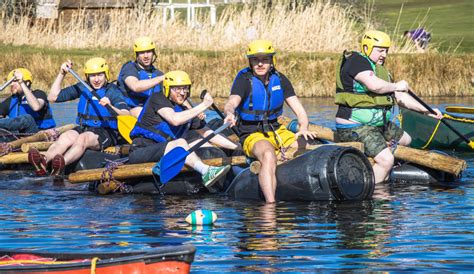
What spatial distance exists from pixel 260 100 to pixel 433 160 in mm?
2513

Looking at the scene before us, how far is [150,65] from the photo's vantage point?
50.0ft

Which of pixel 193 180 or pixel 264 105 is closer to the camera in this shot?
pixel 264 105

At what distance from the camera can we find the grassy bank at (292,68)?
26.1m

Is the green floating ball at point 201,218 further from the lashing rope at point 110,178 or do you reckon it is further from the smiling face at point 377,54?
the smiling face at point 377,54

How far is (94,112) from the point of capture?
591 inches

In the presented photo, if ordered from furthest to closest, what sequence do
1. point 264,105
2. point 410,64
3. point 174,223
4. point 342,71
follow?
1. point 410,64
2. point 342,71
3. point 264,105
4. point 174,223

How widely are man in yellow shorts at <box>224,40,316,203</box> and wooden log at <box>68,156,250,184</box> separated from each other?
37.6 inches

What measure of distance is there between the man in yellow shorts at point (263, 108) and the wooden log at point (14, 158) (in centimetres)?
433

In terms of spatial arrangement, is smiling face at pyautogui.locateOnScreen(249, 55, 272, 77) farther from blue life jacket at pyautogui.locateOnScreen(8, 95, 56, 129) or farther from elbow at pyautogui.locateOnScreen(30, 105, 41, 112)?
blue life jacket at pyautogui.locateOnScreen(8, 95, 56, 129)

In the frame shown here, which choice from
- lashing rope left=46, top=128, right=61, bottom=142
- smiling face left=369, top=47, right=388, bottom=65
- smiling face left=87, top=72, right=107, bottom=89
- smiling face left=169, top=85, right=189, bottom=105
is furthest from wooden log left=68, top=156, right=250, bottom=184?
lashing rope left=46, top=128, right=61, bottom=142

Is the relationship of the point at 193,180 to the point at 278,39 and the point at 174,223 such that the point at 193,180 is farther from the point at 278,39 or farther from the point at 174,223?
the point at 278,39

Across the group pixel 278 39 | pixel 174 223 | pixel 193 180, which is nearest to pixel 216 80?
pixel 278 39

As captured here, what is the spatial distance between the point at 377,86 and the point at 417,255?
389cm

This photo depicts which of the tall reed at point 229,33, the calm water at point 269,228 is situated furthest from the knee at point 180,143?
the tall reed at point 229,33
